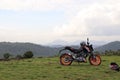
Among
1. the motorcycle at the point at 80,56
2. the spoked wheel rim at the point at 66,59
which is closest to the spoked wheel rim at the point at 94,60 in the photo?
the motorcycle at the point at 80,56

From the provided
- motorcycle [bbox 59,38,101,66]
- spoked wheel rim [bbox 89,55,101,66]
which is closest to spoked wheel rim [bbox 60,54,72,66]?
motorcycle [bbox 59,38,101,66]

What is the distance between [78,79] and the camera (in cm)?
1691

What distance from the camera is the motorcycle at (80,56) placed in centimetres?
2402

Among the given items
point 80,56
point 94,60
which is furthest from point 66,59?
point 94,60

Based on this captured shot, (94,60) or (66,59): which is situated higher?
(66,59)

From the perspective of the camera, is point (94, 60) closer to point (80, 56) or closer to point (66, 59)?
point (80, 56)

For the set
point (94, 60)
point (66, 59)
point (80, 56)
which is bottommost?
point (94, 60)

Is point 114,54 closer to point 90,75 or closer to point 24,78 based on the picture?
point 90,75

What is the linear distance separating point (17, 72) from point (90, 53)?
671cm

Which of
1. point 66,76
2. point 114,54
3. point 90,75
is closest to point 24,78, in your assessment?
point 66,76

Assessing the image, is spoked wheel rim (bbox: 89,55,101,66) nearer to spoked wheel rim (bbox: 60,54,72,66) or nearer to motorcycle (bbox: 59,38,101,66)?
motorcycle (bbox: 59,38,101,66)

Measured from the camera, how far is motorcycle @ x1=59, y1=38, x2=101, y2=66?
24016 millimetres

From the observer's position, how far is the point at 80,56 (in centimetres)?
2414

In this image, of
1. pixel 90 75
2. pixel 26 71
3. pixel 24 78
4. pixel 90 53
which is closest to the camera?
pixel 24 78
